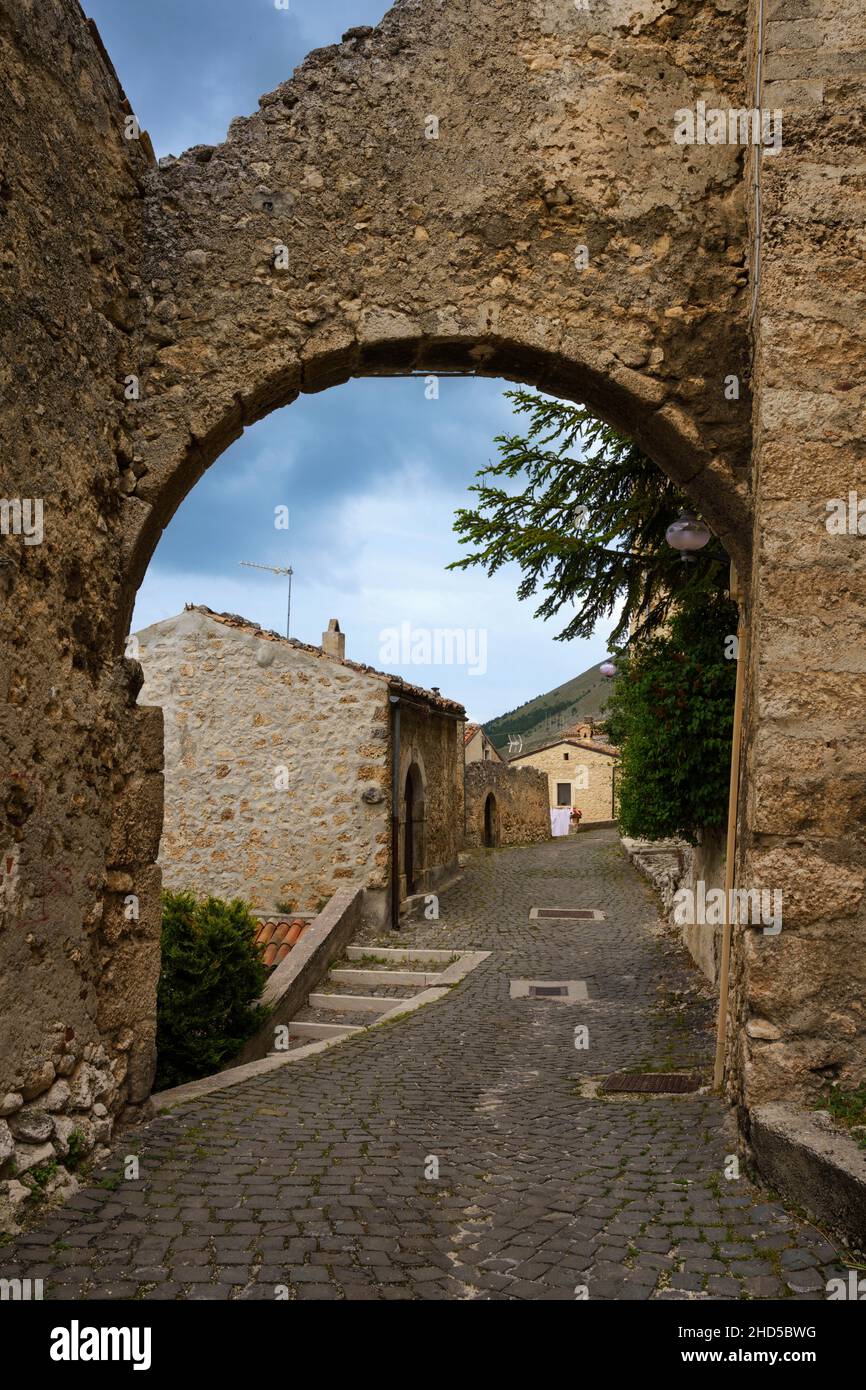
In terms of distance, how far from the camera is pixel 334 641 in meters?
16.8

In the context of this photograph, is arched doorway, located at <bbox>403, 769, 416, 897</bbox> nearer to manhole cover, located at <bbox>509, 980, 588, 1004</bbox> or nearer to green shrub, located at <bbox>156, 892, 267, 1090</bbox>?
A: manhole cover, located at <bbox>509, 980, 588, 1004</bbox>

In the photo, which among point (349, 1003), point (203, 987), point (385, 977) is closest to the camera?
point (203, 987)

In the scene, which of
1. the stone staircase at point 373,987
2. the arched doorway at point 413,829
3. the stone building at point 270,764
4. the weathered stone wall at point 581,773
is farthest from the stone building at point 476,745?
the stone staircase at point 373,987

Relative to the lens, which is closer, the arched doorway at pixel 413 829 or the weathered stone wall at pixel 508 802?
the arched doorway at pixel 413 829

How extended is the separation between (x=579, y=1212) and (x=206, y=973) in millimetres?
3387

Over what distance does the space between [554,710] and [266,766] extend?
79747 millimetres

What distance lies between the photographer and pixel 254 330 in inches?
176

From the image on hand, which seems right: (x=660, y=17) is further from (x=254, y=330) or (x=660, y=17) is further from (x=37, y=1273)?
(x=37, y=1273)

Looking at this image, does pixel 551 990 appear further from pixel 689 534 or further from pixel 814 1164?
pixel 814 1164

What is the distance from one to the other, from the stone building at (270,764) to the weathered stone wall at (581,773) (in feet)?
85.2

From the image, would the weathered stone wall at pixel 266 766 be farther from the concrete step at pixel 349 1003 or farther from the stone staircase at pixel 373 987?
the concrete step at pixel 349 1003

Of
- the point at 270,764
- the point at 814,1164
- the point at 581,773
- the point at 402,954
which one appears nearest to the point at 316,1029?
the point at 402,954

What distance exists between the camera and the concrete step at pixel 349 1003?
336 inches

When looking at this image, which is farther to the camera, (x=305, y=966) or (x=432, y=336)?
(x=305, y=966)
